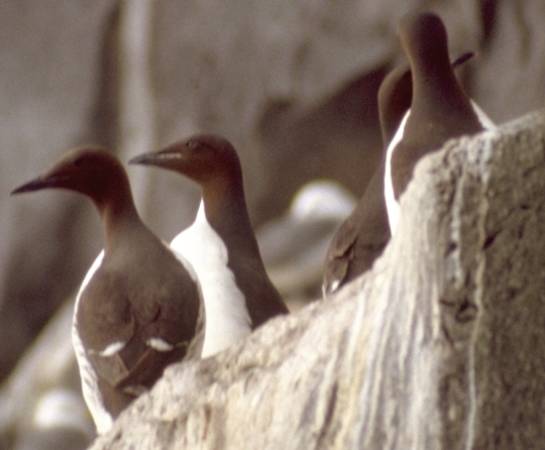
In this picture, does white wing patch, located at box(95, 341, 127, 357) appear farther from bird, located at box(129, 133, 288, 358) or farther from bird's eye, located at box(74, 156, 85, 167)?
bird's eye, located at box(74, 156, 85, 167)

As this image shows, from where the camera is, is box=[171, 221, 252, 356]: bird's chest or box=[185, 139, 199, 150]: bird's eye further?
box=[185, 139, 199, 150]: bird's eye

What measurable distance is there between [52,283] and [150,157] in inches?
173

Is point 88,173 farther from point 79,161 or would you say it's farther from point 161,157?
point 161,157

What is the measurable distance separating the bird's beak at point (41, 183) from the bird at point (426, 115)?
3.25 ft

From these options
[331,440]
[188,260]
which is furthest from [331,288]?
[331,440]

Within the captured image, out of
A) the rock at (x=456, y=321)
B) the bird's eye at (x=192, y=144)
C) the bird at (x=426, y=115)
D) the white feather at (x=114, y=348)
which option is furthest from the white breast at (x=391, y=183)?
Result: the rock at (x=456, y=321)

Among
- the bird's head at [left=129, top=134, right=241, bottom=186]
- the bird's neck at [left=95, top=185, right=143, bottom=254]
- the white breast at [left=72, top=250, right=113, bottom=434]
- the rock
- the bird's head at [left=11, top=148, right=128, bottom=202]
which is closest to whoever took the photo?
the rock

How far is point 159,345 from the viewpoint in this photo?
17.6 feet

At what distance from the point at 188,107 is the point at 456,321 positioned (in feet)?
21.9

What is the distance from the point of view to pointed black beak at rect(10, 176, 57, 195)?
595cm

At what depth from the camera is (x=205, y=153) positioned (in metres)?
6.48

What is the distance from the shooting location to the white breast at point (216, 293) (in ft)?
19.7

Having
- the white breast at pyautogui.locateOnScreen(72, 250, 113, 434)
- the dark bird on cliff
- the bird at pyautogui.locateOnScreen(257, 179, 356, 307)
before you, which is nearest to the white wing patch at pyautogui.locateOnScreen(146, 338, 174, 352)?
the white breast at pyautogui.locateOnScreen(72, 250, 113, 434)

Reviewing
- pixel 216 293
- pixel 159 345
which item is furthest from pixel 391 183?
pixel 216 293
